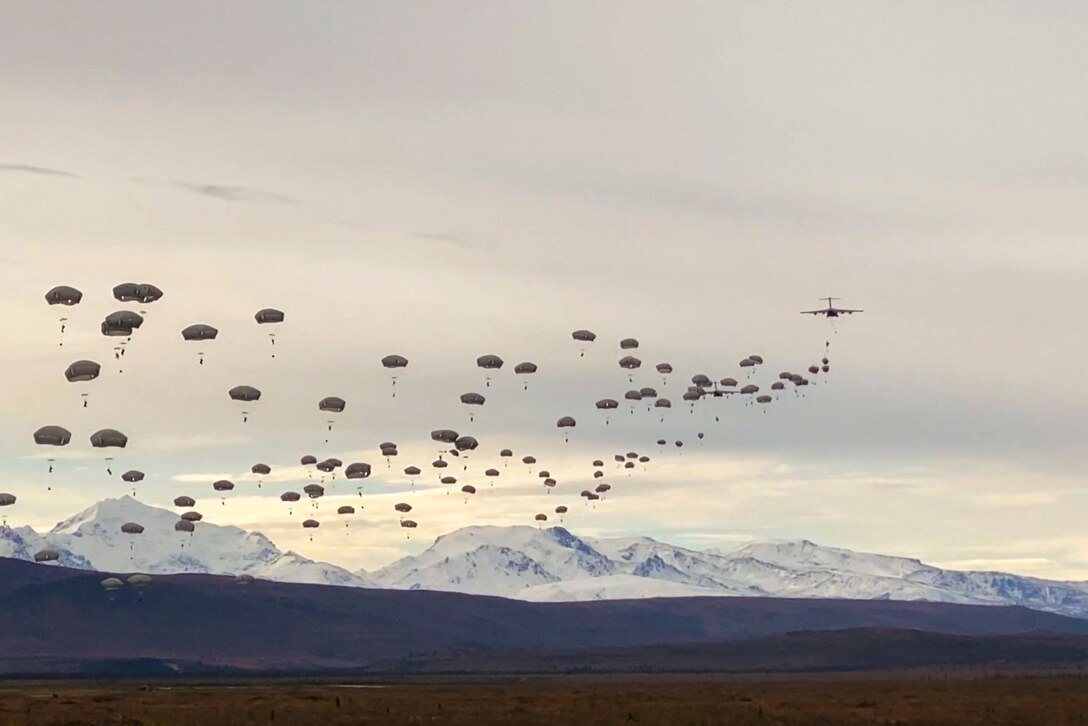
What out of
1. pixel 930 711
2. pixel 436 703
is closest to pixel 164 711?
pixel 436 703

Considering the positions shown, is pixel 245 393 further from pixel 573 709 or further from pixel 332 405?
pixel 573 709

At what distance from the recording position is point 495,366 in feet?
551

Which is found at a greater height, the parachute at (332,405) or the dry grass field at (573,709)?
the parachute at (332,405)

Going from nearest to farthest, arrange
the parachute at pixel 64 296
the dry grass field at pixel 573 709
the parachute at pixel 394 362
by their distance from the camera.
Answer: the dry grass field at pixel 573 709 → the parachute at pixel 64 296 → the parachute at pixel 394 362

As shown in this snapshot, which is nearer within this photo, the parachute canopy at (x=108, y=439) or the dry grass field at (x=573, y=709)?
the dry grass field at (x=573, y=709)

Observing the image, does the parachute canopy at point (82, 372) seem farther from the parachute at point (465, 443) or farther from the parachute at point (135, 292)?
the parachute at point (465, 443)

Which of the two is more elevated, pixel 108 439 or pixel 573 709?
pixel 108 439

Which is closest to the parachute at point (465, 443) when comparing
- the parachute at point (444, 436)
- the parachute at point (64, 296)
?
the parachute at point (444, 436)

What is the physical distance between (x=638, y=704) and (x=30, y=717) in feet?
157

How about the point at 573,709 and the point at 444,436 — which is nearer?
the point at 573,709

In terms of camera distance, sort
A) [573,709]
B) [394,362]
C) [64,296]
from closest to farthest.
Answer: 1. [573,709]
2. [64,296]
3. [394,362]

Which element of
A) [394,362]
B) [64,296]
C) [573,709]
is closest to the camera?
[573,709]

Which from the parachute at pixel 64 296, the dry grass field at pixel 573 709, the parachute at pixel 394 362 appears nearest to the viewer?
the dry grass field at pixel 573 709

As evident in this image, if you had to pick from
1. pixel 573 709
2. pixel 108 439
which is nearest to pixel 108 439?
pixel 108 439
